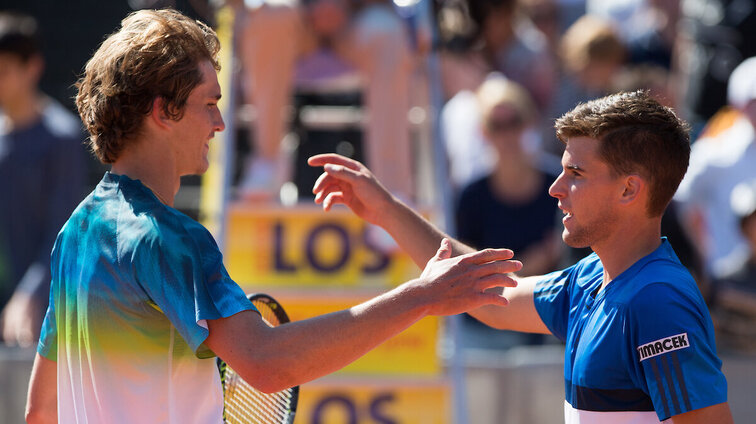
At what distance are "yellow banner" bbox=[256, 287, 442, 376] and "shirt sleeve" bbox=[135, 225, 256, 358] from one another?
2.41 m

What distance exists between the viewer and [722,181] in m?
5.70

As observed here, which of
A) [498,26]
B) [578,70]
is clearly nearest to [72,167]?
[498,26]

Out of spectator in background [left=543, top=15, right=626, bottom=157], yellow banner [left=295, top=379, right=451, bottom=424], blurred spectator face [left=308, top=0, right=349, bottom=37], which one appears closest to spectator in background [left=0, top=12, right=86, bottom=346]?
blurred spectator face [left=308, top=0, right=349, bottom=37]

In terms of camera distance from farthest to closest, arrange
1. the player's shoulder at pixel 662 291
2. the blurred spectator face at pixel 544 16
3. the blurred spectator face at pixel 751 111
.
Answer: the blurred spectator face at pixel 544 16 < the blurred spectator face at pixel 751 111 < the player's shoulder at pixel 662 291

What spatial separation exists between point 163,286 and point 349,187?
2.81 feet

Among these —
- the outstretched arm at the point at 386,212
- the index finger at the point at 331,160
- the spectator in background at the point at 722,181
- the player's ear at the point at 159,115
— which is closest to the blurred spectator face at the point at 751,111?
the spectator in background at the point at 722,181

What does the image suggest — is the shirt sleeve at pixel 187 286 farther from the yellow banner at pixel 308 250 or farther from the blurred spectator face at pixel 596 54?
the blurred spectator face at pixel 596 54

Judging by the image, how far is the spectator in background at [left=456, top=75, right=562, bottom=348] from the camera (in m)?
5.36

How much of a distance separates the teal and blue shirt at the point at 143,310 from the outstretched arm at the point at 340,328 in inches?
2.3

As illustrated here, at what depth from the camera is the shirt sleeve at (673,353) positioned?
1984mm

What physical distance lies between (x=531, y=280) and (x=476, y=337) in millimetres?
2843

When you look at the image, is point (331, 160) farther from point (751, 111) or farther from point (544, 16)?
point (544, 16)

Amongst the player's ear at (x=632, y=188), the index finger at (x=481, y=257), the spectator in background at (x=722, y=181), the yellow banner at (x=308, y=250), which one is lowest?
the index finger at (x=481, y=257)

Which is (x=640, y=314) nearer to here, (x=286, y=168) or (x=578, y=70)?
(x=286, y=168)
